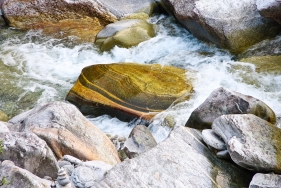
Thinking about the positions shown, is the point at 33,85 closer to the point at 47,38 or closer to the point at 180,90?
the point at 47,38

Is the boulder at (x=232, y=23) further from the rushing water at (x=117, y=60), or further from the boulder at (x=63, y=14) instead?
the boulder at (x=63, y=14)

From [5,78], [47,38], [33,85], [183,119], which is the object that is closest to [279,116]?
[183,119]

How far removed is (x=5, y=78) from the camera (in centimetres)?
707

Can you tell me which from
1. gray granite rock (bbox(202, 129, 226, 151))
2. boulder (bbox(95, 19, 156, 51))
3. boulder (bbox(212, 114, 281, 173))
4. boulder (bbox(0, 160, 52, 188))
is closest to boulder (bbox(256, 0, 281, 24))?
boulder (bbox(95, 19, 156, 51))

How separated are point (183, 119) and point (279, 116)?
1297 millimetres

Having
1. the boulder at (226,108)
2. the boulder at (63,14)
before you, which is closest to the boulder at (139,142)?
the boulder at (226,108)

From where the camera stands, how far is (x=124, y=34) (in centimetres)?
786

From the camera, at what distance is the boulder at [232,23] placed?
23.4ft

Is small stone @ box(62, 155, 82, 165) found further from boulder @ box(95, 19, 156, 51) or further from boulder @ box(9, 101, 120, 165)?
boulder @ box(95, 19, 156, 51)

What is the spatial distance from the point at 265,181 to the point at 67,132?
2024 millimetres

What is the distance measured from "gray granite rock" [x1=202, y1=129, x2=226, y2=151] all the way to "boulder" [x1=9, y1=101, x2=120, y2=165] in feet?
3.64

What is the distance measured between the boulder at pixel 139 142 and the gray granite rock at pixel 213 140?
1054mm

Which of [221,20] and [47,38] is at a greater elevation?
[221,20]

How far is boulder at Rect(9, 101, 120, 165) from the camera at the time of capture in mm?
3982
